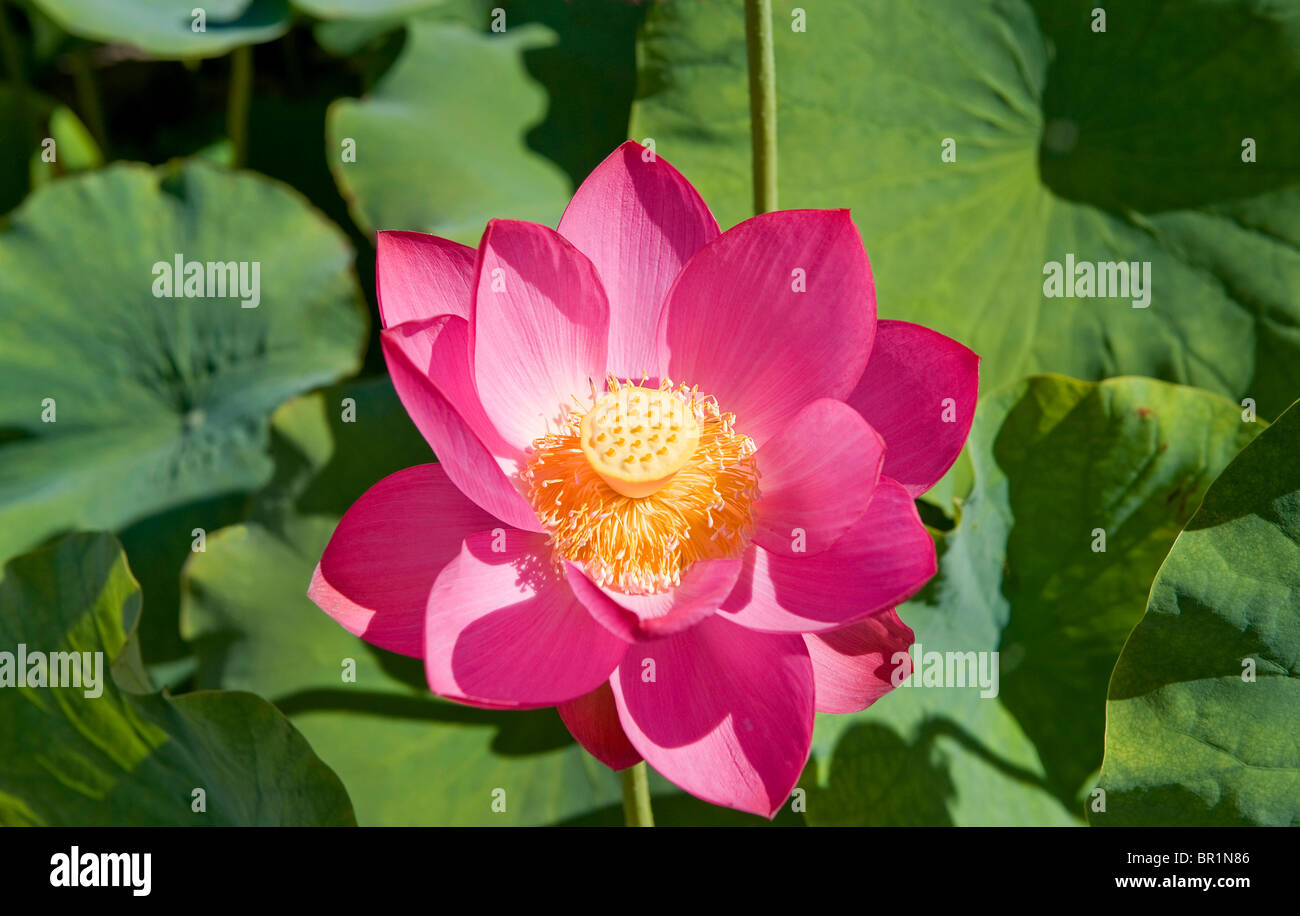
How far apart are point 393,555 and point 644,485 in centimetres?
24

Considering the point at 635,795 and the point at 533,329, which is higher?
the point at 533,329

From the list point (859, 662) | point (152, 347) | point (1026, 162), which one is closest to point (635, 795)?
point (859, 662)

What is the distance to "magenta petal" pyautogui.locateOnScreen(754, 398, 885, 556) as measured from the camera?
83cm

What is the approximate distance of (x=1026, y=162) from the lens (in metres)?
1.47

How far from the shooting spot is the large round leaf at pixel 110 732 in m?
1.09

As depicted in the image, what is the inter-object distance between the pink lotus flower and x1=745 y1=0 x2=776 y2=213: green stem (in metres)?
0.26

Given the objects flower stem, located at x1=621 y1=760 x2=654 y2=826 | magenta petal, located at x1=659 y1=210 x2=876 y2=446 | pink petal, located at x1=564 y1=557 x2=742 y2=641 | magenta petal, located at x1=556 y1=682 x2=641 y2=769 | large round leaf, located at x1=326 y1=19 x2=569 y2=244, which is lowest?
flower stem, located at x1=621 y1=760 x2=654 y2=826

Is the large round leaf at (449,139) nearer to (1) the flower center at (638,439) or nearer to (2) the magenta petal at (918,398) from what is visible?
(1) the flower center at (638,439)

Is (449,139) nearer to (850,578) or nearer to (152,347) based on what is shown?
(152,347)

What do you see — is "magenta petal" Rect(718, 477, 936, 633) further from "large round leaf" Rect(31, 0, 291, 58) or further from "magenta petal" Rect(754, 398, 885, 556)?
"large round leaf" Rect(31, 0, 291, 58)

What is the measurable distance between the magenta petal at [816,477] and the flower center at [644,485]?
35mm

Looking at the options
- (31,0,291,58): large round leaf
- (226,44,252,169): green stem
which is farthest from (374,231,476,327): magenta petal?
(226,44,252,169): green stem
